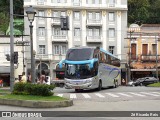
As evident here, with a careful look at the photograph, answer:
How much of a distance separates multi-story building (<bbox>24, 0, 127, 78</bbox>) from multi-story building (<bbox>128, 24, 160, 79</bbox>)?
1926 mm

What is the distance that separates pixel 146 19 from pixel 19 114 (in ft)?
225

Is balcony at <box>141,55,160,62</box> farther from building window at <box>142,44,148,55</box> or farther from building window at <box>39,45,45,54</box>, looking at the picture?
building window at <box>39,45,45,54</box>

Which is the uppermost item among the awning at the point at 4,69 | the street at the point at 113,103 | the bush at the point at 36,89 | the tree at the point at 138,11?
the tree at the point at 138,11

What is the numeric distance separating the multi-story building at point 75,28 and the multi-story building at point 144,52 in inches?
75.8

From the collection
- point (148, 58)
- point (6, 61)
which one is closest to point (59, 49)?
point (6, 61)

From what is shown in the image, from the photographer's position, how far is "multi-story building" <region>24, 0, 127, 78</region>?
6456 centimetres

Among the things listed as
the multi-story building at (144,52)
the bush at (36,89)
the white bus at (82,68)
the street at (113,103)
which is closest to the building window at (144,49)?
the multi-story building at (144,52)

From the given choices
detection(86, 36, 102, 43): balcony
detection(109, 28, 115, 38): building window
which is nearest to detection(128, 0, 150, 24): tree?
detection(109, 28, 115, 38): building window

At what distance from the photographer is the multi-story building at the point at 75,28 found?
212ft

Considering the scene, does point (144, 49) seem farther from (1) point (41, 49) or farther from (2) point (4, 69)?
(2) point (4, 69)

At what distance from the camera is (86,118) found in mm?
12531

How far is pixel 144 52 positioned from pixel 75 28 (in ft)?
42.6

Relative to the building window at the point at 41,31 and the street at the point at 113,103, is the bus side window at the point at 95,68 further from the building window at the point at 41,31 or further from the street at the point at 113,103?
the building window at the point at 41,31

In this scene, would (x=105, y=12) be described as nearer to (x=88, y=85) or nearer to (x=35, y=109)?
(x=88, y=85)
